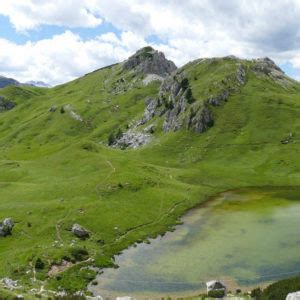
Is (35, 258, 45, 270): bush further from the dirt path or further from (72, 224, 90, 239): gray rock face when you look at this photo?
the dirt path

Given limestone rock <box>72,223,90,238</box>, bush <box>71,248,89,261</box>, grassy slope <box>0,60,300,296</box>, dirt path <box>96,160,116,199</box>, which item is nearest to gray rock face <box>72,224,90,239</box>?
limestone rock <box>72,223,90,238</box>

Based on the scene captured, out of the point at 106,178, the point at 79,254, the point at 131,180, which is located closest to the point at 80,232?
the point at 79,254

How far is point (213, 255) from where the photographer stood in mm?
71812

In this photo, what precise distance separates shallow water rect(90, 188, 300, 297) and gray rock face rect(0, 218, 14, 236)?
2323cm

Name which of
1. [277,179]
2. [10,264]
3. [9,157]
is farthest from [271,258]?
[9,157]

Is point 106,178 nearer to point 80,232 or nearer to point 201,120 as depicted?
point 80,232

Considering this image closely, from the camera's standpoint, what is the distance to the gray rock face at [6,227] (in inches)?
3222

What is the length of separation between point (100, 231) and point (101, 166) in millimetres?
50616

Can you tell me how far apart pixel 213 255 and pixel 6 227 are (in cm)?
3836

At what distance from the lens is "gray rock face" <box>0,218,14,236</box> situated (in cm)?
8185

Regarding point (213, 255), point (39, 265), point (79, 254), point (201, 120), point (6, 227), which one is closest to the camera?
point (39, 265)

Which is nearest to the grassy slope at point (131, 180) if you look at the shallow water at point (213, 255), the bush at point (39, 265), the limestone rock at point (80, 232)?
the bush at point (39, 265)

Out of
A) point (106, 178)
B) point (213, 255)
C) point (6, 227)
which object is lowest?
point (213, 255)

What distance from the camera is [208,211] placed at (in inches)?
4043
